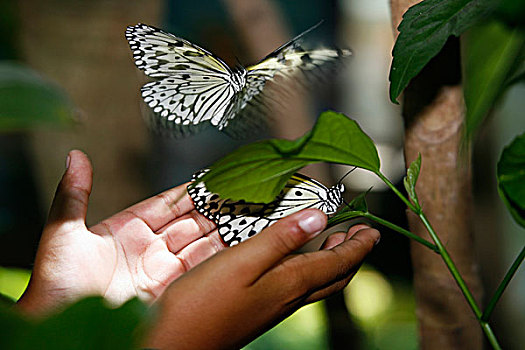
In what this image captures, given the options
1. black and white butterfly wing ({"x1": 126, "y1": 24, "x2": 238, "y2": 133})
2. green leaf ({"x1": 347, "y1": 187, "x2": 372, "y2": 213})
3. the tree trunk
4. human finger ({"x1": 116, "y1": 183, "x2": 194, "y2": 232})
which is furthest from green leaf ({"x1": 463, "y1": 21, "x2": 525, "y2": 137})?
human finger ({"x1": 116, "y1": 183, "x2": 194, "y2": 232})

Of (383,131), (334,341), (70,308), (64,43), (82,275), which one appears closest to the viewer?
(70,308)

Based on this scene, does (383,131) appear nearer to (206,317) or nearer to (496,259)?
(496,259)

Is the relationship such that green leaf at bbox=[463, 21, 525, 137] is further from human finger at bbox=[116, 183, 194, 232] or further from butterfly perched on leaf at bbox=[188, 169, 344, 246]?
human finger at bbox=[116, 183, 194, 232]

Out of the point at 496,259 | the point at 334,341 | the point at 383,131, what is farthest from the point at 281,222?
the point at 383,131

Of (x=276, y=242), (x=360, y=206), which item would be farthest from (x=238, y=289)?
(x=360, y=206)

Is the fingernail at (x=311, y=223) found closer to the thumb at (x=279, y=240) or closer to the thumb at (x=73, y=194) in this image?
the thumb at (x=279, y=240)

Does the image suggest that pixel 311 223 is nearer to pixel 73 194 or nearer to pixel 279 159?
pixel 279 159

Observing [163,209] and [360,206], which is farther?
[163,209]
